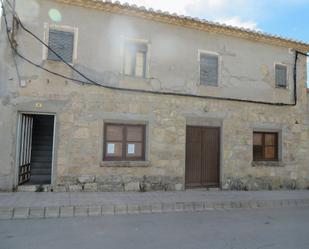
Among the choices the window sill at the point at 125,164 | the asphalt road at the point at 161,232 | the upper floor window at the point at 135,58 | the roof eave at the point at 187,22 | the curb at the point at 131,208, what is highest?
the roof eave at the point at 187,22

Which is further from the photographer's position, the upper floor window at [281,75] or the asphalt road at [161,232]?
the upper floor window at [281,75]

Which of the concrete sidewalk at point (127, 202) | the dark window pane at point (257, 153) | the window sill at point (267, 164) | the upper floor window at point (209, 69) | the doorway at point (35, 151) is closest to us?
the concrete sidewalk at point (127, 202)

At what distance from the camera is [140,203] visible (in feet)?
24.7

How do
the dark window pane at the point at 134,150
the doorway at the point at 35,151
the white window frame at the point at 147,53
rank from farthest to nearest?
1. the dark window pane at the point at 134,150
2. the white window frame at the point at 147,53
3. the doorway at the point at 35,151

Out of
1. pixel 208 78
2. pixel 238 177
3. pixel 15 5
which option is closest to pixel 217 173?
pixel 238 177

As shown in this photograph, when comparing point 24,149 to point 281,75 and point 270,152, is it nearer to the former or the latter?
point 270,152

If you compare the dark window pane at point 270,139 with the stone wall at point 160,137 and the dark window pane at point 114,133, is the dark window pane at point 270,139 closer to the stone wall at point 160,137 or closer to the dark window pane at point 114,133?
the stone wall at point 160,137

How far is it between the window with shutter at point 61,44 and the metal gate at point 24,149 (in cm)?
209

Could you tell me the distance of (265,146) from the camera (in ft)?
37.7

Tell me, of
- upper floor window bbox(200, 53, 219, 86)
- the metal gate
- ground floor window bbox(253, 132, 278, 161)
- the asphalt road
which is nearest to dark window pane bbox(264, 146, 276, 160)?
ground floor window bbox(253, 132, 278, 161)

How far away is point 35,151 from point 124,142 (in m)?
3.58

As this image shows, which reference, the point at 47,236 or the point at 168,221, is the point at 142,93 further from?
the point at 47,236

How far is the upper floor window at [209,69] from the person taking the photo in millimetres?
10453

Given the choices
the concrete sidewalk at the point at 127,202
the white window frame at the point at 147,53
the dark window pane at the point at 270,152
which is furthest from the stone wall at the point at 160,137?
the white window frame at the point at 147,53
